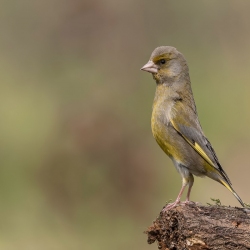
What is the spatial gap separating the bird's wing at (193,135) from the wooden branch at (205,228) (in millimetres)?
932

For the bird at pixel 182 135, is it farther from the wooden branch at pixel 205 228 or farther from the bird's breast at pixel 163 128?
the wooden branch at pixel 205 228

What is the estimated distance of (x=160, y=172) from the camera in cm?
1316

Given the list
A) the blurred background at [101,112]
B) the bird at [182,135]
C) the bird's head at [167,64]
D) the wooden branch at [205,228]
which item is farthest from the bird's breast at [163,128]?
the blurred background at [101,112]

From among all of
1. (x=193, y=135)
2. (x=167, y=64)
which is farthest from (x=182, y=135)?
(x=167, y=64)

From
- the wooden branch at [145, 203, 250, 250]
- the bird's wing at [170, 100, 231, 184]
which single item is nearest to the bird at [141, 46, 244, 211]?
the bird's wing at [170, 100, 231, 184]

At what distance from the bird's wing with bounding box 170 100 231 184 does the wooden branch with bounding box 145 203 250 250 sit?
Result: 93 cm

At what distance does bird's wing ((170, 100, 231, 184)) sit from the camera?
7.33 metres

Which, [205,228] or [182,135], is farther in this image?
[182,135]

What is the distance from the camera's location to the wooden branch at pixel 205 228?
612 centimetres

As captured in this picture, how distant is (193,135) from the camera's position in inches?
292

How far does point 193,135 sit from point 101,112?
24.6ft

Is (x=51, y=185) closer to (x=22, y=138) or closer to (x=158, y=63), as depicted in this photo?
(x=22, y=138)

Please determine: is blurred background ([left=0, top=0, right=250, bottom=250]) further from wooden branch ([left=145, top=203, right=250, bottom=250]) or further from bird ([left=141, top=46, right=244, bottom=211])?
wooden branch ([left=145, top=203, right=250, bottom=250])

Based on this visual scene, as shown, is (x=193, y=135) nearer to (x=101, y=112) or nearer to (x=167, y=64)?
(x=167, y=64)
